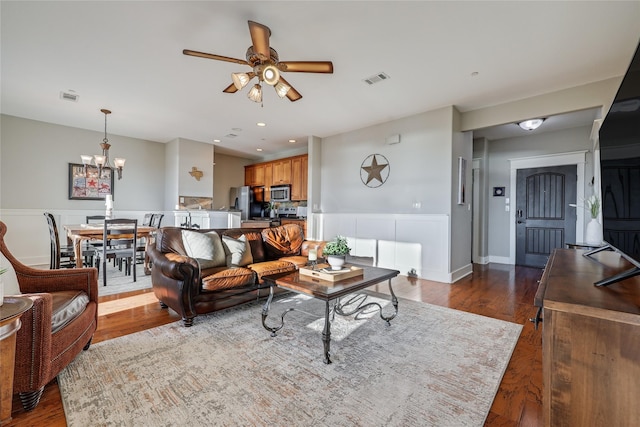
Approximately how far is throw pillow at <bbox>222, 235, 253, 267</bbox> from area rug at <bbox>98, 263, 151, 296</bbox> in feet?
4.93

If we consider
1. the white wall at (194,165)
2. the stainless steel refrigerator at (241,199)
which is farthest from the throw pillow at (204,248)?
the stainless steel refrigerator at (241,199)

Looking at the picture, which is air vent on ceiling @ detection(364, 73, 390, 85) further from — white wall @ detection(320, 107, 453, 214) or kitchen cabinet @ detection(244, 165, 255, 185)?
kitchen cabinet @ detection(244, 165, 255, 185)

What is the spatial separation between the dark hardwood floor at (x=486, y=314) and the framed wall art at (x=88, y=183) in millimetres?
3702

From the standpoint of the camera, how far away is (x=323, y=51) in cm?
282

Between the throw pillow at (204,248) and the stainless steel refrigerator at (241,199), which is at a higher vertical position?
the stainless steel refrigerator at (241,199)

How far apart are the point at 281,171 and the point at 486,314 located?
5520 millimetres

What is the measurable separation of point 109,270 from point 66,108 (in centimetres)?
273

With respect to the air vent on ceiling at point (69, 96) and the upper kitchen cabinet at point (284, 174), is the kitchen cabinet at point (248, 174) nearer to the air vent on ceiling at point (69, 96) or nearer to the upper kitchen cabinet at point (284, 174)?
the upper kitchen cabinet at point (284, 174)

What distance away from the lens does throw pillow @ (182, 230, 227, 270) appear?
9.42 ft

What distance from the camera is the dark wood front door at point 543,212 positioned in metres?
5.08

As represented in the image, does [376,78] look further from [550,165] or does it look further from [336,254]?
[550,165]

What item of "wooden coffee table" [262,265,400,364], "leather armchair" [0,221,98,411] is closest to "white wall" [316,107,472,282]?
"wooden coffee table" [262,265,400,364]

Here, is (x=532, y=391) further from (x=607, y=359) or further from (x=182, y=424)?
(x=182, y=424)

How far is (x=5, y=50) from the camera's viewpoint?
2.84 metres
